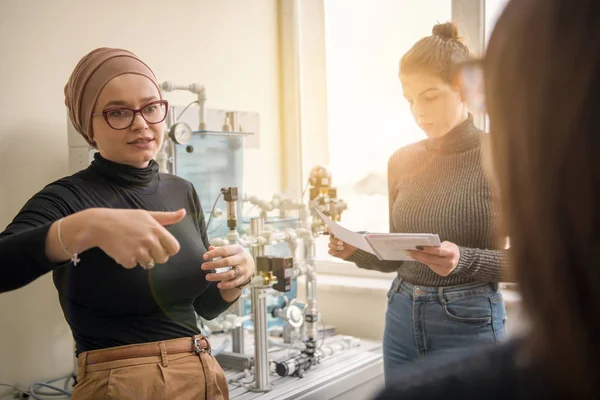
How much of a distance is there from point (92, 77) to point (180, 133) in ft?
2.62

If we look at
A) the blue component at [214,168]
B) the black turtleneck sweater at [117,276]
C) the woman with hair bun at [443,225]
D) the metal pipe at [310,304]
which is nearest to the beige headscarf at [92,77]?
the black turtleneck sweater at [117,276]

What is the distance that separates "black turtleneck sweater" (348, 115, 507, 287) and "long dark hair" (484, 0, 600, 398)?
37.6 inches

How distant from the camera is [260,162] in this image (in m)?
3.17

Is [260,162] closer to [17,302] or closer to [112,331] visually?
[17,302]

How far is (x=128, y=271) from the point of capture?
4.00ft

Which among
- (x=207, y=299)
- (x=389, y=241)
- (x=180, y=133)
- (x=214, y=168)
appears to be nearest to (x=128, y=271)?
(x=207, y=299)

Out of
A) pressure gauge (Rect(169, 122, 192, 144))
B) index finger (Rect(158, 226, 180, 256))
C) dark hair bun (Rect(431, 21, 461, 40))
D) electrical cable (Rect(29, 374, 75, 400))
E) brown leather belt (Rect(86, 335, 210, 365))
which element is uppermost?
dark hair bun (Rect(431, 21, 461, 40))

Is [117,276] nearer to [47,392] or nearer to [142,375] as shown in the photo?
[142,375]

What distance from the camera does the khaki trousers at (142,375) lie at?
119 cm

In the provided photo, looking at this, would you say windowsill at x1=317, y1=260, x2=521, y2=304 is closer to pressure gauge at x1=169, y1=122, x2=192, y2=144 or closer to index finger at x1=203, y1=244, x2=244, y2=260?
pressure gauge at x1=169, y1=122, x2=192, y2=144

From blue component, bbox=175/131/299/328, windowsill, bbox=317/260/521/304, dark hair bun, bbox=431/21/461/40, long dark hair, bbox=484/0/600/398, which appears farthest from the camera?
windowsill, bbox=317/260/521/304

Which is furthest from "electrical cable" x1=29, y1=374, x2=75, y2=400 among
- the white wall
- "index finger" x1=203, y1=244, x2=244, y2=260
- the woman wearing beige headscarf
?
"index finger" x1=203, y1=244, x2=244, y2=260

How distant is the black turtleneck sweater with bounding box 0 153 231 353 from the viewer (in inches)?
46.4

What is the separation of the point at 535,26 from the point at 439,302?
3.77 feet
